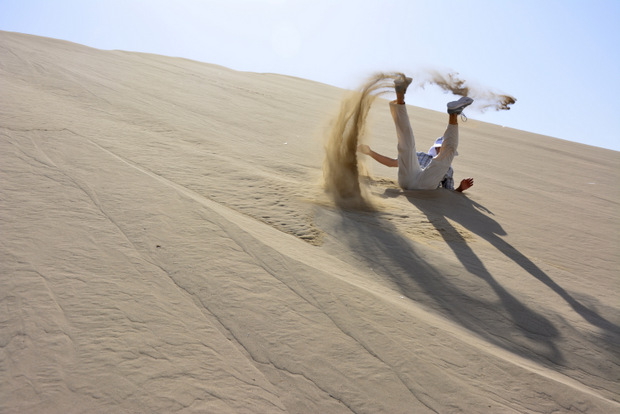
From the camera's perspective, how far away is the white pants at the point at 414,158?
489cm

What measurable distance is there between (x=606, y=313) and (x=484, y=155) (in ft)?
21.3

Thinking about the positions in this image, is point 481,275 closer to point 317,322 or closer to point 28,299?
point 317,322

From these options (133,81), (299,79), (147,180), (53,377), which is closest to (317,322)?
(53,377)

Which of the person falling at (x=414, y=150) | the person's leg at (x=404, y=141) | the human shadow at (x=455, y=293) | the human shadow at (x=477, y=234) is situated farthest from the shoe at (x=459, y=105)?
the human shadow at (x=455, y=293)

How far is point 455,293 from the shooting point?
307cm

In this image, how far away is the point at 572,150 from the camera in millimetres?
12227

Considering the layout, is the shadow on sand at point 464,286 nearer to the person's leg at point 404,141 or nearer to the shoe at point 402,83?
the person's leg at point 404,141

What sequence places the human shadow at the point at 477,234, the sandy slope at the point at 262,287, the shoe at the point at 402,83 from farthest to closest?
1. the shoe at the point at 402,83
2. the human shadow at the point at 477,234
3. the sandy slope at the point at 262,287

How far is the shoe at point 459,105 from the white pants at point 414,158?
0.21m

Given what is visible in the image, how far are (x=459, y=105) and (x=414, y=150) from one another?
682 millimetres

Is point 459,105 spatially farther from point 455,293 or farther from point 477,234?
point 455,293

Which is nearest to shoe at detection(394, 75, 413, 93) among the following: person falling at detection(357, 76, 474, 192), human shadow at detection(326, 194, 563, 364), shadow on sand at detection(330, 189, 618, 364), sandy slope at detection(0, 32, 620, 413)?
person falling at detection(357, 76, 474, 192)

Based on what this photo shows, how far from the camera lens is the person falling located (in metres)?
4.70

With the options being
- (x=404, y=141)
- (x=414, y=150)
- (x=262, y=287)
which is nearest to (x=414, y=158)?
Answer: (x=414, y=150)
